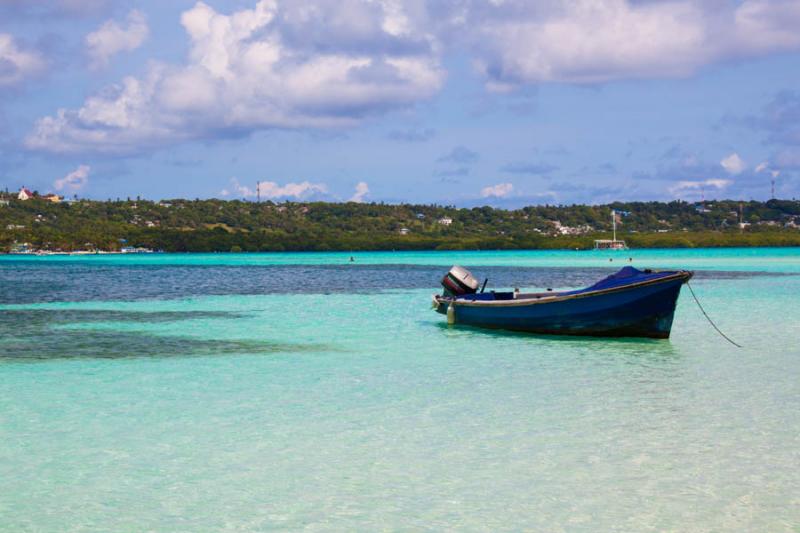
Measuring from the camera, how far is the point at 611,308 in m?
22.0

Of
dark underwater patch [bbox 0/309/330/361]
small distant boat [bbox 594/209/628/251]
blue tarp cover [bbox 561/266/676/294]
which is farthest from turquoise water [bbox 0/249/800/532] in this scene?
small distant boat [bbox 594/209/628/251]

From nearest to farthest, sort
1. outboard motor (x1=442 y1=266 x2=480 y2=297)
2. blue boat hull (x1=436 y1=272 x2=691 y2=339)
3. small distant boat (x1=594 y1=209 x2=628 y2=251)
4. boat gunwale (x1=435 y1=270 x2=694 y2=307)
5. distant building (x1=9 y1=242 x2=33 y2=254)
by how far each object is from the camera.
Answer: boat gunwale (x1=435 y1=270 x2=694 y2=307) < blue boat hull (x1=436 y1=272 x2=691 y2=339) < outboard motor (x1=442 y1=266 x2=480 y2=297) < distant building (x1=9 y1=242 x2=33 y2=254) < small distant boat (x1=594 y1=209 x2=628 y2=251)

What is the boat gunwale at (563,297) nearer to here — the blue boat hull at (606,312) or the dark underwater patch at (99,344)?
the blue boat hull at (606,312)

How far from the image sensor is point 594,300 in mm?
22156

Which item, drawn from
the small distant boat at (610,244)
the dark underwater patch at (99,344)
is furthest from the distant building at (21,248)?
the dark underwater patch at (99,344)

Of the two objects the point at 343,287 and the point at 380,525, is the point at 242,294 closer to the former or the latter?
the point at 343,287

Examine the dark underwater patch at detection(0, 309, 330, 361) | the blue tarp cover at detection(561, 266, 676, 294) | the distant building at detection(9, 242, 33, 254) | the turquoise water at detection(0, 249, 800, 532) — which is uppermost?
the blue tarp cover at detection(561, 266, 676, 294)

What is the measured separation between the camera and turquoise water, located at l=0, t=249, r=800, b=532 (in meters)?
9.01

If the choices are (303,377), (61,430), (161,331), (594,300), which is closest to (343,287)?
(161,331)

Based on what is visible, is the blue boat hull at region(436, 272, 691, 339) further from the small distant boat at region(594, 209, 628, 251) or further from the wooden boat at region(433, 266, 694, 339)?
the small distant boat at region(594, 209, 628, 251)

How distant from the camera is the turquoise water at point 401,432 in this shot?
901cm

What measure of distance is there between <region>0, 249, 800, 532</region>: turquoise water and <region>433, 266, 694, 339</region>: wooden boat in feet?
1.75

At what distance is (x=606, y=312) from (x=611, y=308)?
0.19 meters

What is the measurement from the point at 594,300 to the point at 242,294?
88.6 ft
